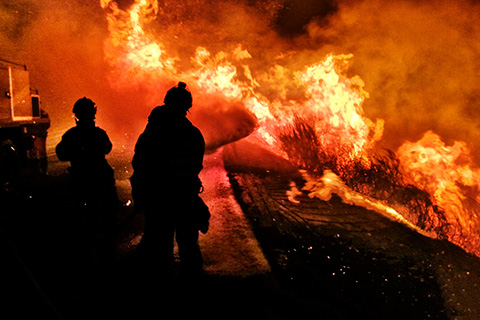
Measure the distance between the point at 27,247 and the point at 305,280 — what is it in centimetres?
341

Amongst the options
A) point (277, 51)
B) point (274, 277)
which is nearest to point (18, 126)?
point (274, 277)

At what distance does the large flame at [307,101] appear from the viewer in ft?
17.5

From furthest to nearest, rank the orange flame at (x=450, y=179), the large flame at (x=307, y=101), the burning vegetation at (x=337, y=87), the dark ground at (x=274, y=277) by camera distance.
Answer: the burning vegetation at (x=337, y=87), the large flame at (x=307, y=101), the orange flame at (x=450, y=179), the dark ground at (x=274, y=277)

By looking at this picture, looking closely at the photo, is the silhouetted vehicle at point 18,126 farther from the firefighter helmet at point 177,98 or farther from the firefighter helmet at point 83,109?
the firefighter helmet at point 177,98

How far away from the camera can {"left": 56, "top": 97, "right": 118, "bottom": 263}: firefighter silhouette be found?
3201 mm

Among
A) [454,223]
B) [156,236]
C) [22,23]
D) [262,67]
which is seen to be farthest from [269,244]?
[22,23]

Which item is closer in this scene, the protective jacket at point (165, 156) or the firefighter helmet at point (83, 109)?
the protective jacket at point (165, 156)

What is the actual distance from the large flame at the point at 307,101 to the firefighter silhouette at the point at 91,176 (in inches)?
161

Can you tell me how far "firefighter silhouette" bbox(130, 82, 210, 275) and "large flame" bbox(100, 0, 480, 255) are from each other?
375 centimetres

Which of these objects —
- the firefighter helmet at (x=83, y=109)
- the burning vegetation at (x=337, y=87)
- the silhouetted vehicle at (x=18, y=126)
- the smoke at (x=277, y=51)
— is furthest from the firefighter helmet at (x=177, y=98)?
the smoke at (x=277, y=51)

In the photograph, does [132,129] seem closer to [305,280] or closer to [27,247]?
[27,247]

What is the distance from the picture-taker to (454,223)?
4.89m

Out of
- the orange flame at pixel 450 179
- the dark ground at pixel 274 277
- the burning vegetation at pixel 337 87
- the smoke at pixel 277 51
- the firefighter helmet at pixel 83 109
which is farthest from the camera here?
the smoke at pixel 277 51

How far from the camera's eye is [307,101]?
794 cm
